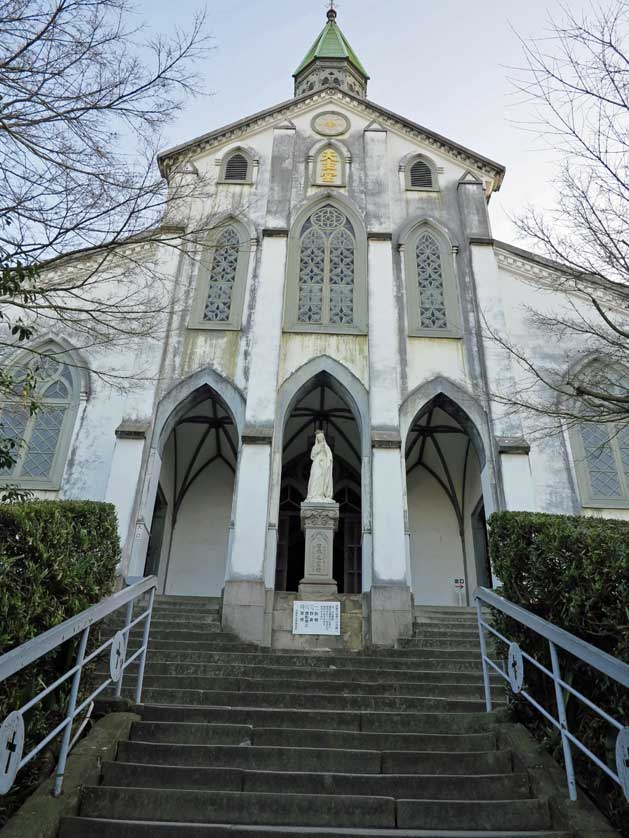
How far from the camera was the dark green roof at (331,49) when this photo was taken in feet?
88.6

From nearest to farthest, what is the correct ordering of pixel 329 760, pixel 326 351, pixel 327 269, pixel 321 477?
pixel 329 760
pixel 321 477
pixel 326 351
pixel 327 269

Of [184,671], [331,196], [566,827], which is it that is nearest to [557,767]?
[566,827]

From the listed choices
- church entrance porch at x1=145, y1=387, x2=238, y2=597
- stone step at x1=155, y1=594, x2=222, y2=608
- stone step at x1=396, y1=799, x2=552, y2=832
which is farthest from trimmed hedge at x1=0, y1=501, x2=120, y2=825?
church entrance porch at x1=145, y1=387, x2=238, y2=597

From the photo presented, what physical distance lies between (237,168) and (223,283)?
3672mm

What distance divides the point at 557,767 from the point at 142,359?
10568 millimetres

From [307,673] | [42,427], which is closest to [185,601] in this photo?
[307,673]

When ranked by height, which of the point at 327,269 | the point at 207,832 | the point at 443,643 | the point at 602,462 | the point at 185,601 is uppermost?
the point at 327,269

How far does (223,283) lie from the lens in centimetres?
1443

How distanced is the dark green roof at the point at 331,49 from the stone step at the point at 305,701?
26.8 m

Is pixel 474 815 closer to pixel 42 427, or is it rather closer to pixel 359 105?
pixel 42 427

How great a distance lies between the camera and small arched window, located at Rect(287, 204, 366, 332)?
45.6ft

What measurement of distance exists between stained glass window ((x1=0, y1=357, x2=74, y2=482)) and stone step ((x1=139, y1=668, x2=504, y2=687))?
578 cm

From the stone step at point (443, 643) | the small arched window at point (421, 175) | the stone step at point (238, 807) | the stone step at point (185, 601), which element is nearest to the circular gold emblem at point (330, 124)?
the small arched window at point (421, 175)

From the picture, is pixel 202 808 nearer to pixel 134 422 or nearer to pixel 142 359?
pixel 134 422
